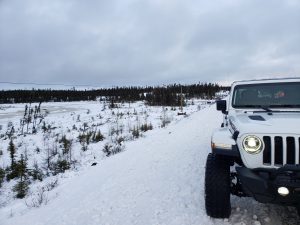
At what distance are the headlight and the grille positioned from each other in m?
0.06

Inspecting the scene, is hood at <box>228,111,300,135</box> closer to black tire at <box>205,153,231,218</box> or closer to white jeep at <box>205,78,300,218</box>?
white jeep at <box>205,78,300,218</box>

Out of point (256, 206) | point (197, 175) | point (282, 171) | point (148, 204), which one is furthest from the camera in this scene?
point (197, 175)

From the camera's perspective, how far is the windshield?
209 inches

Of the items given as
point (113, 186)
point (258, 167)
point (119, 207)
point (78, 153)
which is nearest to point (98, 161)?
point (78, 153)

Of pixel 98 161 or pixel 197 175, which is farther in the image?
pixel 98 161

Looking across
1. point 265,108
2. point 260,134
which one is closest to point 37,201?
point 260,134

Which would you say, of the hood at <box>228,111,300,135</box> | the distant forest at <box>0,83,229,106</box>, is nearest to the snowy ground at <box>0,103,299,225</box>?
the hood at <box>228,111,300,135</box>

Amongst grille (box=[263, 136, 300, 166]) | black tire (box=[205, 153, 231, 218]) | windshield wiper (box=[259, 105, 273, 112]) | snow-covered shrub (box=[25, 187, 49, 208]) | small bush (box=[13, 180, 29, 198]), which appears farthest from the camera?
small bush (box=[13, 180, 29, 198])

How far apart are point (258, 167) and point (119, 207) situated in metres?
2.09

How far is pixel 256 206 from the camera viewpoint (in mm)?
4520

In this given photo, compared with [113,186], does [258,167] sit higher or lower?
higher

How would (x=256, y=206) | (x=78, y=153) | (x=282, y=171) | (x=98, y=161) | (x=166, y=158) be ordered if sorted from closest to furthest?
(x=282, y=171), (x=256, y=206), (x=166, y=158), (x=98, y=161), (x=78, y=153)

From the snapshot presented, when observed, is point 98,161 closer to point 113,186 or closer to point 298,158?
point 113,186

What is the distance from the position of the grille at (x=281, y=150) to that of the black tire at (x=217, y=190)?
Result: 1.80ft
